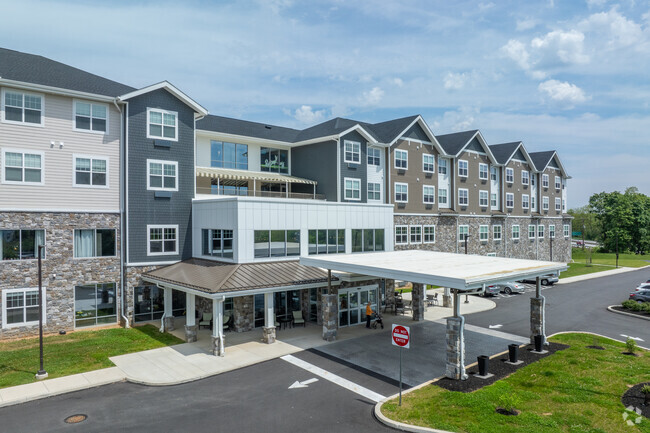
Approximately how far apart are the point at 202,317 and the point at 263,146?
1459 centimetres

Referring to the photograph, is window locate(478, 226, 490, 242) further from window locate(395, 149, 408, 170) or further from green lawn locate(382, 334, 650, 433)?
green lawn locate(382, 334, 650, 433)

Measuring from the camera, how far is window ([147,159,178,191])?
78.9 feet

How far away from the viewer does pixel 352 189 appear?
32.7 m

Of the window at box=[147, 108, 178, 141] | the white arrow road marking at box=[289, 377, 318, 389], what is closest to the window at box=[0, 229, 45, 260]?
the window at box=[147, 108, 178, 141]

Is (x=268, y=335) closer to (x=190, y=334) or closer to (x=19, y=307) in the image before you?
(x=190, y=334)

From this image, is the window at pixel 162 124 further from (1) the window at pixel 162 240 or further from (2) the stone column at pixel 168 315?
(2) the stone column at pixel 168 315

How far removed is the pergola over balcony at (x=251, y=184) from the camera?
Answer: 27.9 meters

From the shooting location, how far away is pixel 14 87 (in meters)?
20.5

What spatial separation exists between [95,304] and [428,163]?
97.3ft

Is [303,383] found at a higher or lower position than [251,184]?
lower

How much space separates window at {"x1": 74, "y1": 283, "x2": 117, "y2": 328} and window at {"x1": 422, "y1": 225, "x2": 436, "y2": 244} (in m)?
26.4

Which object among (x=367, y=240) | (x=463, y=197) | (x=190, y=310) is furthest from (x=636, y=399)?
(x=463, y=197)

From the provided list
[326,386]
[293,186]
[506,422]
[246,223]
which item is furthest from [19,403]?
[293,186]

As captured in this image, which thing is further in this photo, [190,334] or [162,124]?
[162,124]
